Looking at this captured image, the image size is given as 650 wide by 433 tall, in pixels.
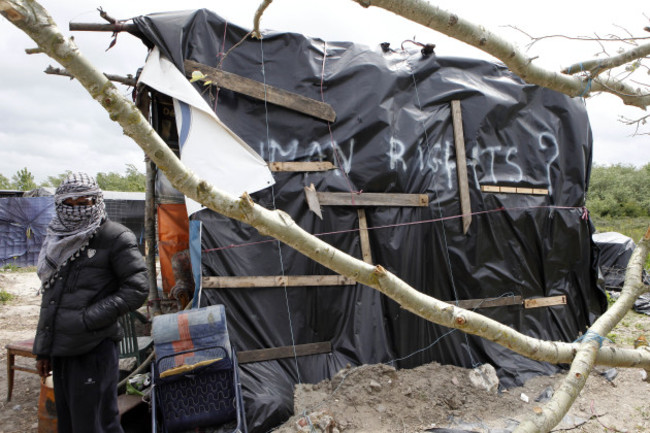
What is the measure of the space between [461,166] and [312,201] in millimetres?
1918

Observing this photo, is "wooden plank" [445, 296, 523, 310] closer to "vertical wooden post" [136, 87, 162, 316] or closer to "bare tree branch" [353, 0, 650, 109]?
"bare tree branch" [353, 0, 650, 109]

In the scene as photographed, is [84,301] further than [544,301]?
No

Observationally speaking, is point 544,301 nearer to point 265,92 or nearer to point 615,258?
point 265,92

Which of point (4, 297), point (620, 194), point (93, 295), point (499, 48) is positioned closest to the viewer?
point (499, 48)

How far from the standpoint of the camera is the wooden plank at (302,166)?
174 inches

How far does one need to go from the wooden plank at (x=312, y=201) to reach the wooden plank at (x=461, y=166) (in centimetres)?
178

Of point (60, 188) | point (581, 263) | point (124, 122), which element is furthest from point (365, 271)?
point (581, 263)

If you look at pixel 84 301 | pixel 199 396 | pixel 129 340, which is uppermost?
pixel 84 301

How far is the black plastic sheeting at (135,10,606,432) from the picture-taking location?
425cm

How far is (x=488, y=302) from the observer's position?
16.8 ft

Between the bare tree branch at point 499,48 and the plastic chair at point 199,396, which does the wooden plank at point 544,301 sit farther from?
the plastic chair at point 199,396

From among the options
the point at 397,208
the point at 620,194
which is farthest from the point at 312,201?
the point at 620,194

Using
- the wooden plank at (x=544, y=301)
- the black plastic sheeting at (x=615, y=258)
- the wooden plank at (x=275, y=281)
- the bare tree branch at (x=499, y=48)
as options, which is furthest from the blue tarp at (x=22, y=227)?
the black plastic sheeting at (x=615, y=258)

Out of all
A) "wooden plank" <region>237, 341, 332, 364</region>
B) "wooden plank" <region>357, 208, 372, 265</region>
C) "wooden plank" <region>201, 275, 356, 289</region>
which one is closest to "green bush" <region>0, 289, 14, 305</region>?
"wooden plank" <region>201, 275, 356, 289</region>
